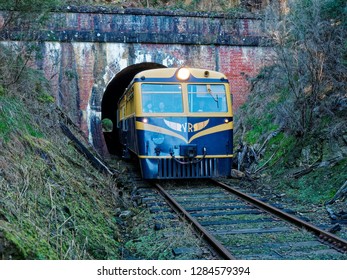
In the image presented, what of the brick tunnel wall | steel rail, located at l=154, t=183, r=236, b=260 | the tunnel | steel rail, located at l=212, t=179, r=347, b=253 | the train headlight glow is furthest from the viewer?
the tunnel

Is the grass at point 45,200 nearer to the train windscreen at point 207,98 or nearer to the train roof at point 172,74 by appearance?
the train roof at point 172,74

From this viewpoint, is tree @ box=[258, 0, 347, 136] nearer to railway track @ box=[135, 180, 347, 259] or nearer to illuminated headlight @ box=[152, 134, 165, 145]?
railway track @ box=[135, 180, 347, 259]

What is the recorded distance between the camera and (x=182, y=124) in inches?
388

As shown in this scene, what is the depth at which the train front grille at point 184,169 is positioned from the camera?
31.9 feet

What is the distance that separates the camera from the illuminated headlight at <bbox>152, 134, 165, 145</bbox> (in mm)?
9679

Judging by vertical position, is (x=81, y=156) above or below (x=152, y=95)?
below

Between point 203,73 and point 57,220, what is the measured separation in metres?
6.19

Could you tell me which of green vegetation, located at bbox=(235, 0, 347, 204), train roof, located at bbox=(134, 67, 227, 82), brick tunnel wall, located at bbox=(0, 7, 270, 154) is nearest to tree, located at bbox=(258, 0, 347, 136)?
green vegetation, located at bbox=(235, 0, 347, 204)

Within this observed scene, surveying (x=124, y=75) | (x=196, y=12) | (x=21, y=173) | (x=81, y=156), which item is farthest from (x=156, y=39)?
(x=21, y=173)

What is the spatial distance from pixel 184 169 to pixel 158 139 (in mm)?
914

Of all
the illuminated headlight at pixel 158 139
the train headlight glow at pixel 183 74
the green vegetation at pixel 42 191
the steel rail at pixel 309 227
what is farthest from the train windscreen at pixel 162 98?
the steel rail at pixel 309 227

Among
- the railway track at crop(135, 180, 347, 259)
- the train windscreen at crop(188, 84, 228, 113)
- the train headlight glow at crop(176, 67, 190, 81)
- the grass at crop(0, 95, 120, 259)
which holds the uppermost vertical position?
the train headlight glow at crop(176, 67, 190, 81)

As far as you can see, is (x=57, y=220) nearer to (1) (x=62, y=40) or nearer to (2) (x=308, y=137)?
(2) (x=308, y=137)

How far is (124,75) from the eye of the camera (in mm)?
19453
